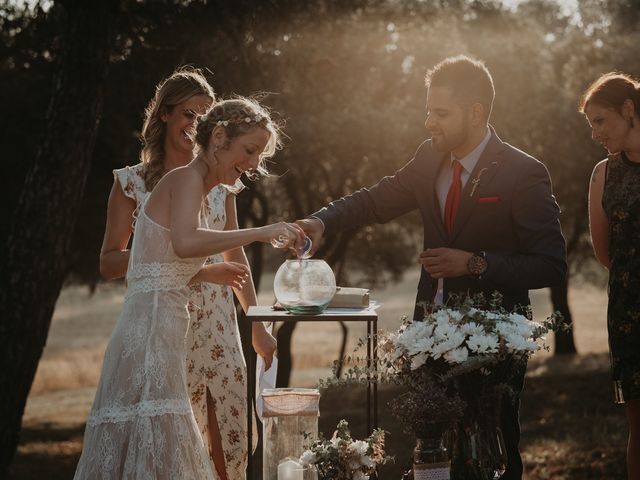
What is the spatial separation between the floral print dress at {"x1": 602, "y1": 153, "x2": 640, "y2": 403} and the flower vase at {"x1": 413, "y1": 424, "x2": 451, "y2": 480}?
1.52 metres

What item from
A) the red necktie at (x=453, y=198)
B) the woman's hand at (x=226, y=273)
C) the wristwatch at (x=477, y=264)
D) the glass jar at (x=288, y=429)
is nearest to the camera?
the woman's hand at (x=226, y=273)

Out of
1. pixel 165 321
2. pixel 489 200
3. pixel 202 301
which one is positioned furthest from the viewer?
pixel 202 301

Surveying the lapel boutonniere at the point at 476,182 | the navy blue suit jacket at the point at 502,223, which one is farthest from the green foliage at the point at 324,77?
the lapel boutonniere at the point at 476,182

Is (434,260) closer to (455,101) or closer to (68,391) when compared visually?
(455,101)

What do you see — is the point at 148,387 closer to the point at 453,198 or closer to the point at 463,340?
the point at 463,340

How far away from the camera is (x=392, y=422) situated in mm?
13203

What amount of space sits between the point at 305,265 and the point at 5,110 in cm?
976

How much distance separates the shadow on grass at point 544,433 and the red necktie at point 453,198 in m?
3.47

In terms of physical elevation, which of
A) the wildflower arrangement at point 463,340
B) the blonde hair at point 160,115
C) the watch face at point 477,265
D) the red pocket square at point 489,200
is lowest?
the wildflower arrangement at point 463,340

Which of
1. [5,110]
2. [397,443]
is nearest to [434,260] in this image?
[397,443]

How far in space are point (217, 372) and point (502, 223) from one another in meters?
1.47

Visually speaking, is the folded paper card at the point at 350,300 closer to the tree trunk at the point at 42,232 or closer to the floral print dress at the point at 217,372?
the floral print dress at the point at 217,372

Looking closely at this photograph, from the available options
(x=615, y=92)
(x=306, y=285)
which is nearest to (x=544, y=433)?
(x=615, y=92)

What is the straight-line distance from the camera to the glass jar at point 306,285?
435 cm
